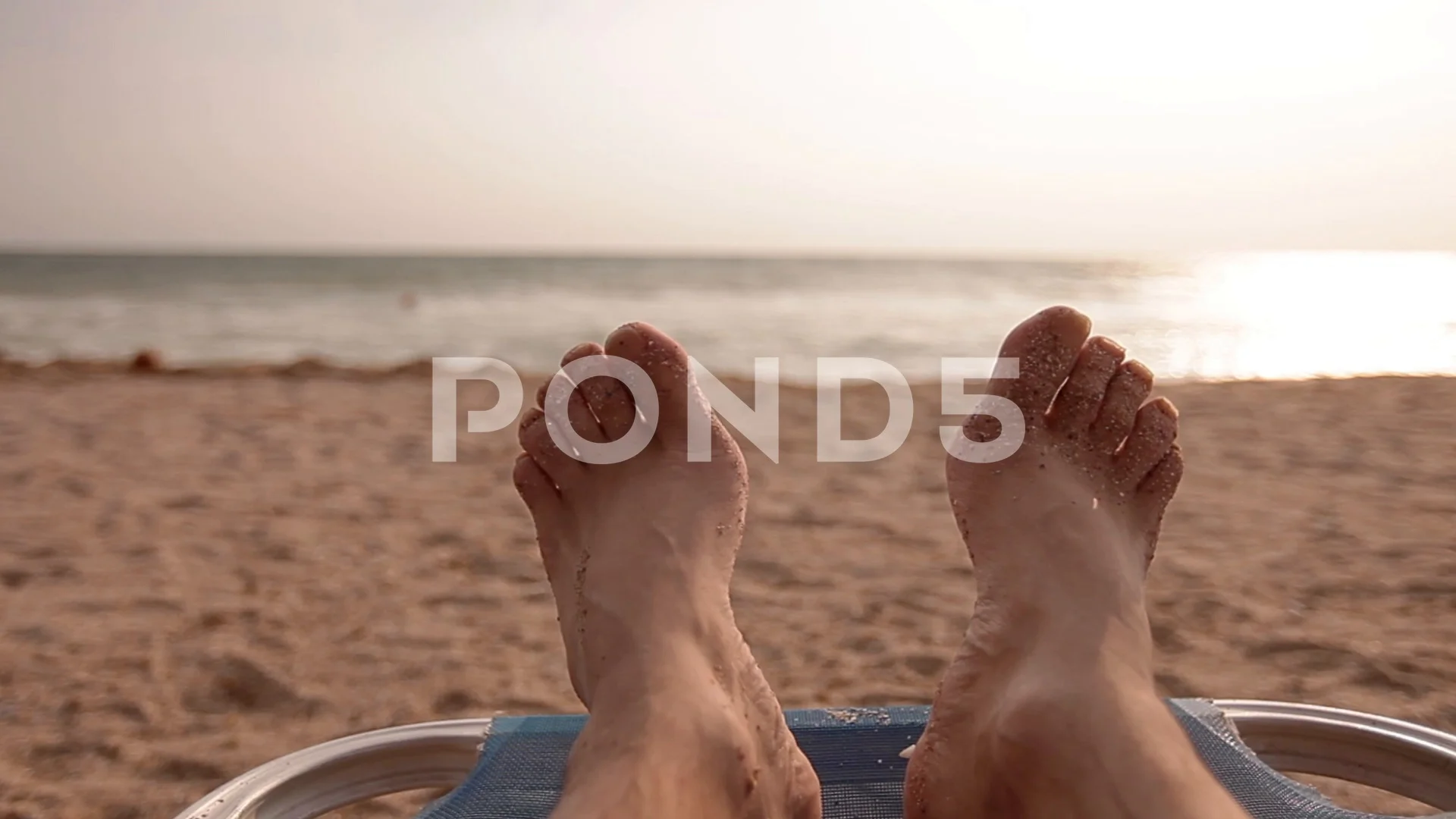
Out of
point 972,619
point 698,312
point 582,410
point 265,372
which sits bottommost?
point 972,619

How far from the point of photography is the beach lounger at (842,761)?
1.11m

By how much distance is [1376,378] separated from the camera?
552 cm

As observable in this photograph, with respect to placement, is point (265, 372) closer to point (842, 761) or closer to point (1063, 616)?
point (842, 761)

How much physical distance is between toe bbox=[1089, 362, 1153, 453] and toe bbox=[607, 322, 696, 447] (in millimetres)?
547

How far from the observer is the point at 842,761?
48.2 inches

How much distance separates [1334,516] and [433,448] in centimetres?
A: 295

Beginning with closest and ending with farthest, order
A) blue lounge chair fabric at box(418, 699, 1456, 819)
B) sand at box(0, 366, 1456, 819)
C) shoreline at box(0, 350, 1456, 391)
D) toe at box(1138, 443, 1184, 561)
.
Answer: blue lounge chair fabric at box(418, 699, 1456, 819), toe at box(1138, 443, 1184, 561), sand at box(0, 366, 1456, 819), shoreline at box(0, 350, 1456, 391)

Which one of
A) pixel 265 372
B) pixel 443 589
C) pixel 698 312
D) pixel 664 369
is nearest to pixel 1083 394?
pixel 664 369

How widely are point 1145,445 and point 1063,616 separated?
397mm

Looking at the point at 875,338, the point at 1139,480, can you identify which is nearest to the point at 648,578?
the point at 1139,480

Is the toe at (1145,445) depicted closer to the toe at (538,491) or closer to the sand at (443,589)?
the sand at (443,589)

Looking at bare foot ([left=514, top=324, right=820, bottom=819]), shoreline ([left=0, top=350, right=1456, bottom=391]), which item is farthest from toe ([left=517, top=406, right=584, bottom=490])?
shoreline ([left=0, top=350, right=1456, bottom=391])

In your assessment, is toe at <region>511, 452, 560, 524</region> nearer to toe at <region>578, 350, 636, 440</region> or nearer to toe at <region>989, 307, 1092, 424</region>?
toe at <region>578, 350, 636, 440</region>

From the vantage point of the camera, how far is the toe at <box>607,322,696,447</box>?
A: 51.6 inches
